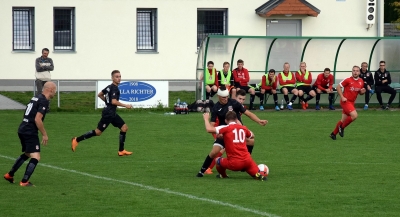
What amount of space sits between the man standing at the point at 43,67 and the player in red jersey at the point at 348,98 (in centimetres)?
1007

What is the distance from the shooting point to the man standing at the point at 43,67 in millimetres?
26375

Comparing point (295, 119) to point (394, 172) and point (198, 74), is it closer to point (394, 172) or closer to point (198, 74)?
point (198, 74)

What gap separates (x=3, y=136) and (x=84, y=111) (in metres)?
7.50

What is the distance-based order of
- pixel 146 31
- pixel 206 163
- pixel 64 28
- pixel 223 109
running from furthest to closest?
pixel 146 31 → pixel 64 28 → pixel 223 109 → pixel 206 163

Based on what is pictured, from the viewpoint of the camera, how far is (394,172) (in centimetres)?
1384

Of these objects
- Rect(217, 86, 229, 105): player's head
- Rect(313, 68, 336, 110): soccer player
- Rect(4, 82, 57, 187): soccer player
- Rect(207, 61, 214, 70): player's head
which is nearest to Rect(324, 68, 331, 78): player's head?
Rect(313, 68, 336, 110): soccer player

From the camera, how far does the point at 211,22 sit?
1485 inches

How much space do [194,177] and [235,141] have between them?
3.63 ft

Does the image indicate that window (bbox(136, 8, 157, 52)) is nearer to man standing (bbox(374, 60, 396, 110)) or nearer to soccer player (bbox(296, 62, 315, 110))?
soccer player (bbox(296, 62, 315, 110))

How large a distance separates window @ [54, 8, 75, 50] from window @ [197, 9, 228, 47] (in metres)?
5.47

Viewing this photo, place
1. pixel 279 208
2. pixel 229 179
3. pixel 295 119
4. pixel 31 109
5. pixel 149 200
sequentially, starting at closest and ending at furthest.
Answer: pixel 279 208, pixel 149 200, pixel 31 109, pixel 229 179, pixel 295 119

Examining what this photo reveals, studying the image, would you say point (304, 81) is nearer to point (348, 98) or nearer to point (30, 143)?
point (348, 98)

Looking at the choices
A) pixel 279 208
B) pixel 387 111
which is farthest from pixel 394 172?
pixel 387 111

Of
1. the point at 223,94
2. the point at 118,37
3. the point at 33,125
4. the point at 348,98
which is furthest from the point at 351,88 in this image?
the point at 118,37
